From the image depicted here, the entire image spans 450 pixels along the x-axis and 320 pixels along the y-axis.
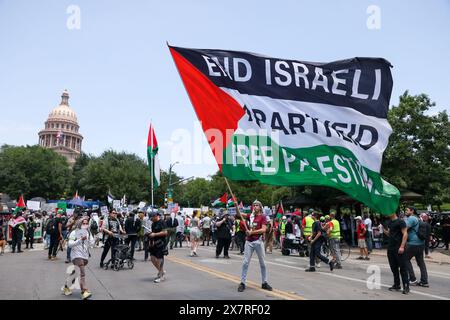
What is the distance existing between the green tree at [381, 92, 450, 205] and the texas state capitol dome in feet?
440

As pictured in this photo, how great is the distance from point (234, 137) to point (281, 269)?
6827 millimetres

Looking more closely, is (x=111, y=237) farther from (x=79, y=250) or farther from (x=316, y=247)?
(x=316, y=247)

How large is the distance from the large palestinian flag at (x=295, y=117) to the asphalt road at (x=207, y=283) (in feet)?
8.15

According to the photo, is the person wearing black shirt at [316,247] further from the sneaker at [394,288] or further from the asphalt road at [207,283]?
the sneaker at [394,288]

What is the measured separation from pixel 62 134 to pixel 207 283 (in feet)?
489

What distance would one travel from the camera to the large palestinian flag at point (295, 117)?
7.65 metres

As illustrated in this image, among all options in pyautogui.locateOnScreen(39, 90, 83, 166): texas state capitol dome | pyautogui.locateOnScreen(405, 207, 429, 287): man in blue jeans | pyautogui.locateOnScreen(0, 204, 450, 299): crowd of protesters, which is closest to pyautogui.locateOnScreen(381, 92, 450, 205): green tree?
pyautogui.locateOnScreen(0, 204, 450, 299): crowd of protesters

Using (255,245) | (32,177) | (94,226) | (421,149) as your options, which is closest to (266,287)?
(255,245)

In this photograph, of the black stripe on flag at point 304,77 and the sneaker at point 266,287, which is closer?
the black stripe on flag at point 304,77

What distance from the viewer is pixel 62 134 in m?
146

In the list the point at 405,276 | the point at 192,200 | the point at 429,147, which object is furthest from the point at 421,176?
the point at 192,200

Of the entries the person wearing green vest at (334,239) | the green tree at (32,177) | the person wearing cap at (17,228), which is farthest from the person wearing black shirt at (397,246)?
the green tree at (32,177)

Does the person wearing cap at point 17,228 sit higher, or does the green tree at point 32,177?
the green tree at point 32,177
